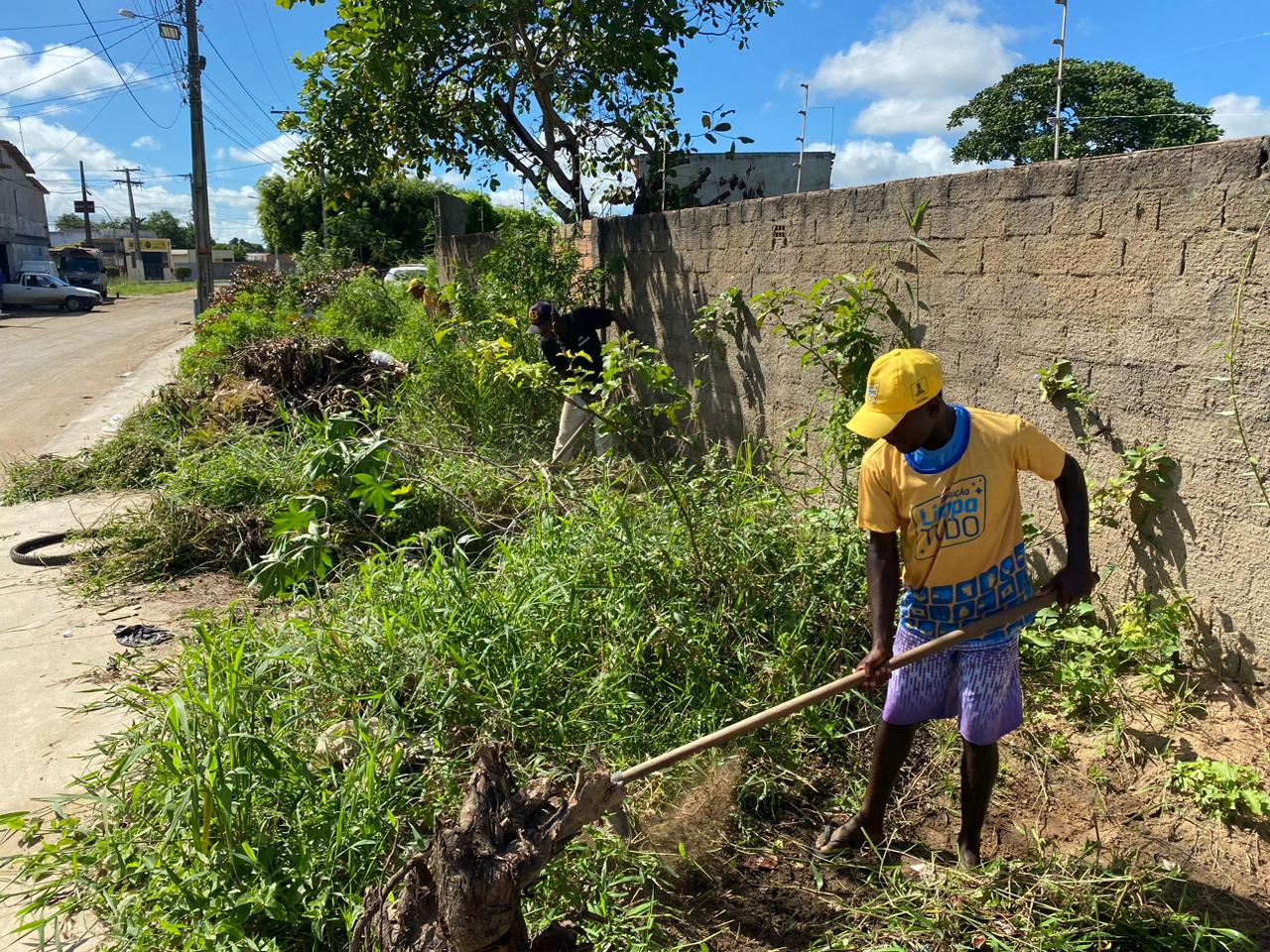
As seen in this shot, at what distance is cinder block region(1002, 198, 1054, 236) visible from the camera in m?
3.58

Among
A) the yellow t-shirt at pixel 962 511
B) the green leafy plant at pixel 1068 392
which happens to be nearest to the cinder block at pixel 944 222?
the green leafy plant at pixel 1068 392

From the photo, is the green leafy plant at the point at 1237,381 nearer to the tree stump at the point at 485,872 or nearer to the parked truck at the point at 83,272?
the tree stump at the point at 485,872

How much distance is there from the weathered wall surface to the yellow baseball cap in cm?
144

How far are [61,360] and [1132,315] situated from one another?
57.6 ft

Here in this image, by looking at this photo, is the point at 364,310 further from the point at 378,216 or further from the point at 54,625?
the point at 378,216

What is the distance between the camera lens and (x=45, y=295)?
29891 millimetres

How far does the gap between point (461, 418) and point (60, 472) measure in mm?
3354

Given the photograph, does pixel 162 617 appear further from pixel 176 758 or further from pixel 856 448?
pixel 856 448

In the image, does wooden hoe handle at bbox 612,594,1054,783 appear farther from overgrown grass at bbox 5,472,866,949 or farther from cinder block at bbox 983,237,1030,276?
cinder block at bbox 983,237,1030,276

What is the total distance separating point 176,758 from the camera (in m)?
2.64

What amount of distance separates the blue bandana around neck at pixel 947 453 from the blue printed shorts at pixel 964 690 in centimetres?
54

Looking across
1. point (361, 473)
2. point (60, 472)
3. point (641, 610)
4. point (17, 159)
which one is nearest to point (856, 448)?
point (641, 610)

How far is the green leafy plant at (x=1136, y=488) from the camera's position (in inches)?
126

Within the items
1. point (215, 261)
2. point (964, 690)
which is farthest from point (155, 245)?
point (964, 690)
